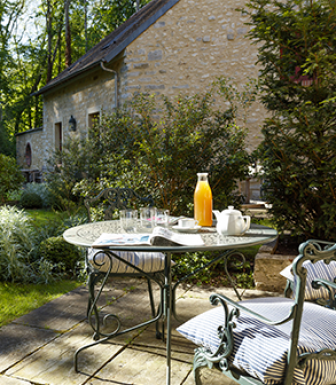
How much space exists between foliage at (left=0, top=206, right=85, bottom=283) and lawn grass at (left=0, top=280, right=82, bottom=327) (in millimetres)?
103

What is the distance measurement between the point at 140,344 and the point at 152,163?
234 centimetres

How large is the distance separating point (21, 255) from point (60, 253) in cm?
39

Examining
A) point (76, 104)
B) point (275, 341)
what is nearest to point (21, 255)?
point (275, 341)

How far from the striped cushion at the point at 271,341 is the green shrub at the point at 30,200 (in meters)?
9.01

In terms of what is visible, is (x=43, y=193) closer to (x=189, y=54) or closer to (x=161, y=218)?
(x=189, y=54)

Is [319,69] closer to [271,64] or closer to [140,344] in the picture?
[271,64]

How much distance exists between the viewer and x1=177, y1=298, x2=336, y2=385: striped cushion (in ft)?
4.27

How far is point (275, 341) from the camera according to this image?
1382 millimetres

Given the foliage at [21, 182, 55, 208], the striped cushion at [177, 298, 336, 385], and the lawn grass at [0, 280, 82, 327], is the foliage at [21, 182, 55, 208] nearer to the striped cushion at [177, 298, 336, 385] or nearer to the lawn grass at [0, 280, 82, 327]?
the lawn grass at [0, 280, 82, 327]

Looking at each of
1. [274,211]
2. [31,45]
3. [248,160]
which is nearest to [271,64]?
[248,160]

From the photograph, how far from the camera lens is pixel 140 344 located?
2504 mm

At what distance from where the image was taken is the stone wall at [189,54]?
8156 mm

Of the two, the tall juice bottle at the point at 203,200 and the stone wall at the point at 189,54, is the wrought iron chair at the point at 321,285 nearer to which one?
the tall juice bottle at the point at 203,200

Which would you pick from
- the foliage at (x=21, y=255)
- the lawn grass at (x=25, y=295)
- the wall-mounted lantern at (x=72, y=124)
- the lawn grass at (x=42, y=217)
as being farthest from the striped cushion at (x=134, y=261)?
the wall-mounted lantern at (x=72, y=124)
